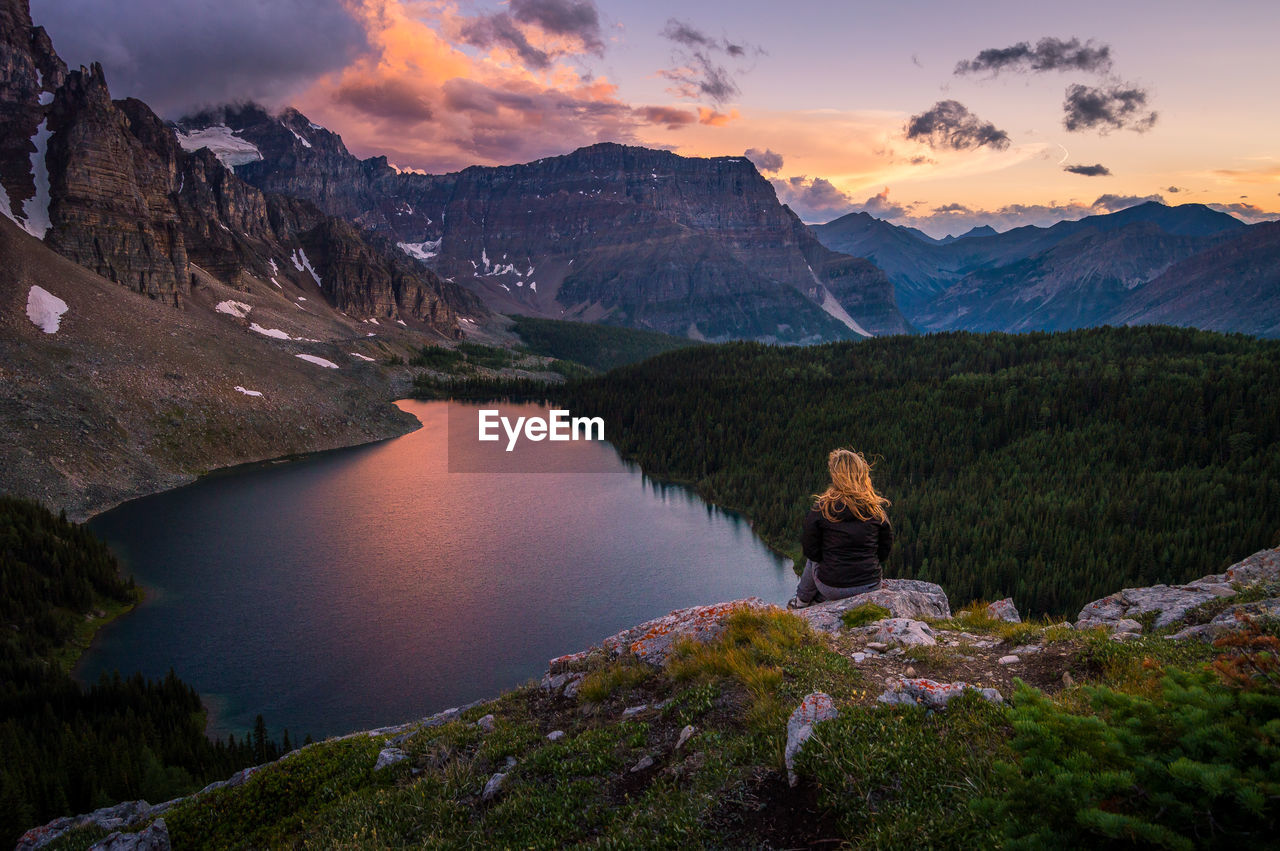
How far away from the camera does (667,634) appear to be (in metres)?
14.6

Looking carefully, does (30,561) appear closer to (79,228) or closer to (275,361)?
(275,361)

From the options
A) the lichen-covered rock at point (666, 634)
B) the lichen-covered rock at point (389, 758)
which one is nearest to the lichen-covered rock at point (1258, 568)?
the lichen-covered rock at point (666, 634)

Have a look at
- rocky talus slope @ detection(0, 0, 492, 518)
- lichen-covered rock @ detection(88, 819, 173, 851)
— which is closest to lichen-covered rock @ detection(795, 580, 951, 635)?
lichen-covered rock @ detection(88, 819, 173, 851)

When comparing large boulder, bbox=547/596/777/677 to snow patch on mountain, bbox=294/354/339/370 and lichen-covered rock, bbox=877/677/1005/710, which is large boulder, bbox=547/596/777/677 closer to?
lichen-covered rock, bbox=877/677/1005/710

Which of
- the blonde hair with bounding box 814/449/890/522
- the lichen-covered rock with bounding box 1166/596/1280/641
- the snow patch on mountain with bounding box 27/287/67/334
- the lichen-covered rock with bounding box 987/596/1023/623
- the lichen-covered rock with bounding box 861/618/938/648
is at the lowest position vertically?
the lichen-covered rock with bounding box 987/596/1023/623

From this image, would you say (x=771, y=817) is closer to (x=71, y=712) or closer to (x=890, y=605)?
(x=890, y=605)

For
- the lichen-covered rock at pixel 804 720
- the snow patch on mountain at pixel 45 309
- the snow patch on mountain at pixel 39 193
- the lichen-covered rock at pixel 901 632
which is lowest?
the lichen-covered rock at pixel 901 632

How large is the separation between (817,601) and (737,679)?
5.86 metres

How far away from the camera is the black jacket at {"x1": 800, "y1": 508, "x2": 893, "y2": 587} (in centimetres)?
1467

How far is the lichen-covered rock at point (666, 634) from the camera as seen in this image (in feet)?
45.7

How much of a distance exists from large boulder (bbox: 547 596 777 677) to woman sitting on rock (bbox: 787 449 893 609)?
1754 millimetres

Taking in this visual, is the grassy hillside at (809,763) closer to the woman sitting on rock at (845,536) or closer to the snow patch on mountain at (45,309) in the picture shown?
the woman sitting on rock at (845,536)

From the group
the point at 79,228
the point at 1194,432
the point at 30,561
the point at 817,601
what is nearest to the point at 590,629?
the point at 817,601

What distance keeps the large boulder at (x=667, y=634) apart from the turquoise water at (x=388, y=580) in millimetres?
21204
